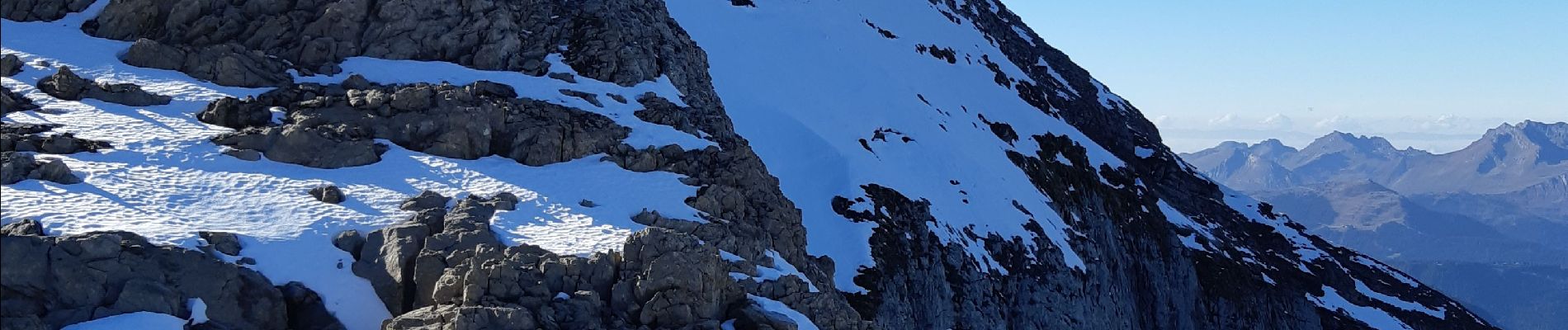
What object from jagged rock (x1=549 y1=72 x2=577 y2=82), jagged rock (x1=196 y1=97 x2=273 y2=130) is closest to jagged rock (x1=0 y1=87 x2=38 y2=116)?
jagged rock (x1=196 y1=97 x2=273 y2=130)

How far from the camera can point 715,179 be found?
26734mm

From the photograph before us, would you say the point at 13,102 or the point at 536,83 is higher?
the point at 536,83

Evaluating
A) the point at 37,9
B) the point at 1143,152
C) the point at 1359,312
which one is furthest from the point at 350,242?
the point at 1143,152

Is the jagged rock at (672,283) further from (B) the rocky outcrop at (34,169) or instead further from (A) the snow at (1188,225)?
(A) the snow at (1188,225)

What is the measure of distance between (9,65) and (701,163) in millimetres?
14385

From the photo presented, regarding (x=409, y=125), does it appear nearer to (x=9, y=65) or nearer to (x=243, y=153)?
(x=243, y=153)

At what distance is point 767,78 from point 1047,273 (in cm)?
1820

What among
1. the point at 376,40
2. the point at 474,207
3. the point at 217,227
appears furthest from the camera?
the point at 376,40

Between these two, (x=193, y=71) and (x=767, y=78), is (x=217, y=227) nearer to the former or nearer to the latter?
(x=193, y=71)

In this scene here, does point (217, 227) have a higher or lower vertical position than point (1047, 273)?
higher

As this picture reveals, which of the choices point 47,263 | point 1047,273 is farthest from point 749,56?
point 47,263

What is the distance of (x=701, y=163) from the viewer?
27016 mm

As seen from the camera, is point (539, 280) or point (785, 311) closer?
point (539, 280)

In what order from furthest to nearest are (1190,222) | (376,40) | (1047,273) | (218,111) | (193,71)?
(1190,222), (1047,273), (376,40), (193,71), (218,111)
